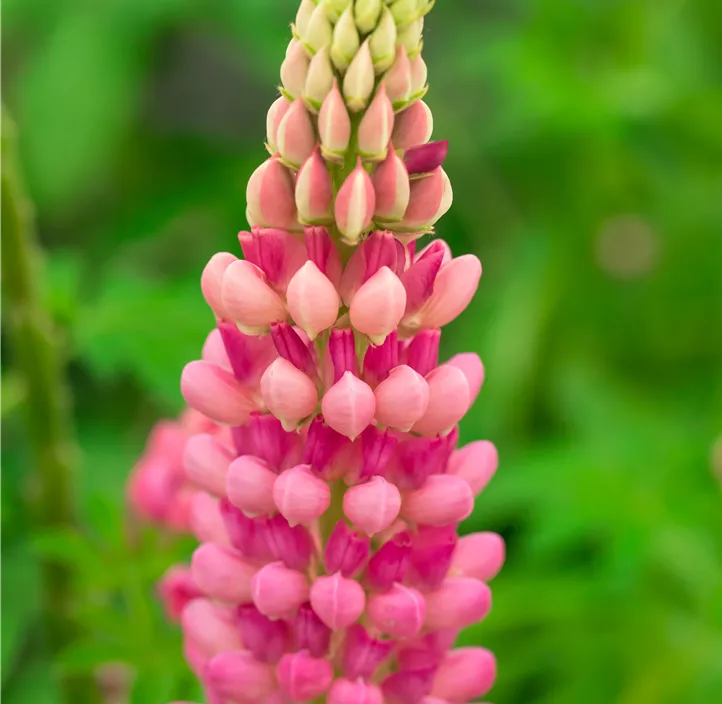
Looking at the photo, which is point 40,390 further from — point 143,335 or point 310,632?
point 310,632

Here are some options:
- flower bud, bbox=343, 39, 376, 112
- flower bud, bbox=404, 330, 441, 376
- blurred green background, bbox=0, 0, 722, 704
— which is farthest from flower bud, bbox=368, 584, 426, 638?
blurred green background, bbox=0, 0, 722, 704

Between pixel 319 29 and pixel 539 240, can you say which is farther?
pixel 539 240

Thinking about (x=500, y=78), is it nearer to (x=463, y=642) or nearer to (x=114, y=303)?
(x=463, y=642)

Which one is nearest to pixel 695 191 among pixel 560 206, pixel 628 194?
pixel 628 194

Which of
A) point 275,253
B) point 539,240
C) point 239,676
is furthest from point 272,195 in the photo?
point 539,240

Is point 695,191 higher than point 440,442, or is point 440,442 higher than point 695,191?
point 695,191

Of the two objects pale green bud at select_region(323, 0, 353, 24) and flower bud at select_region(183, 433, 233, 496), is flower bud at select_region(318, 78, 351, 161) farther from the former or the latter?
flower bud at select_region(183, 433, 233, 496)
